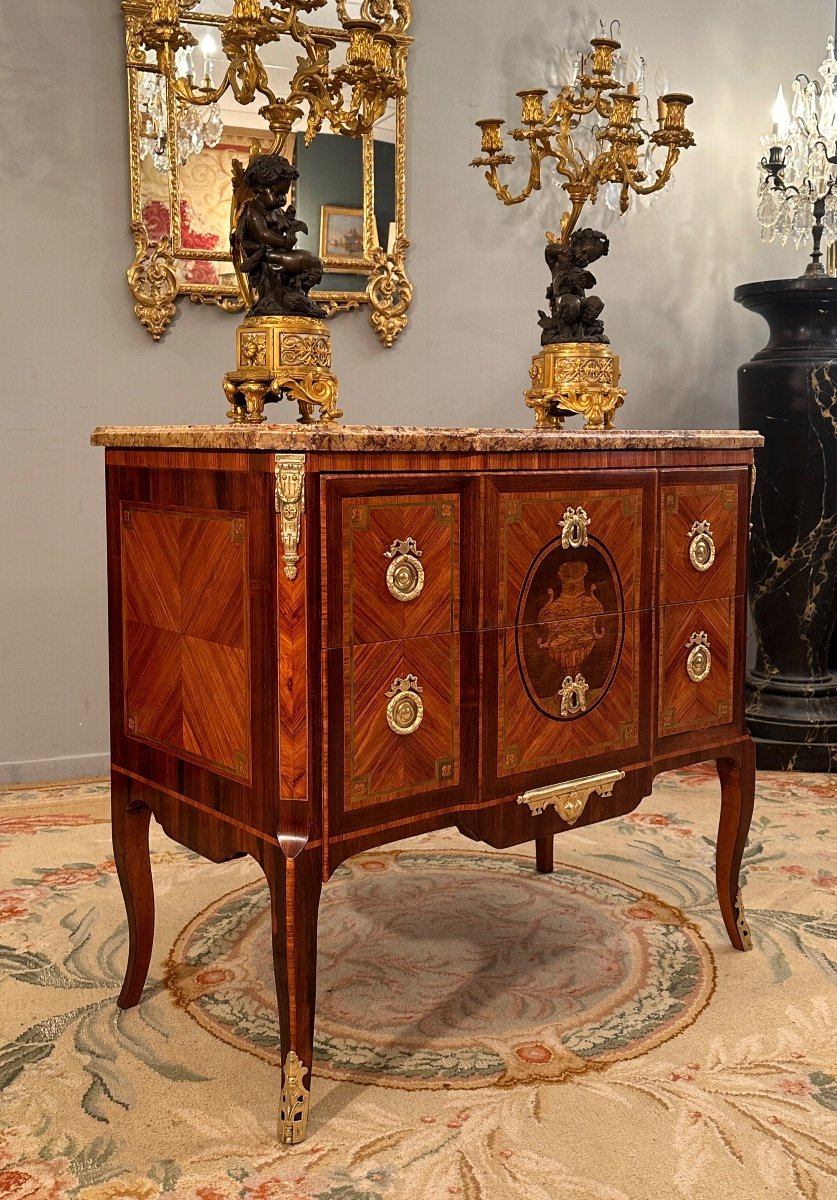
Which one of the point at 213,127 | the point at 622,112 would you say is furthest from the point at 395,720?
the point at 213,127

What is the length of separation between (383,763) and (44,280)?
8.52 feet

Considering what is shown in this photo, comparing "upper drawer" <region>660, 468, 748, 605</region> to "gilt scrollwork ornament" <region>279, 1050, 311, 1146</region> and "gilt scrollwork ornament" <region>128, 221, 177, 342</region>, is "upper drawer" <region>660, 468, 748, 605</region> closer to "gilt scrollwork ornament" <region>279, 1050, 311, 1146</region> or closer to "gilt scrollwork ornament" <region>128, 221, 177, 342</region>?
"gilt scrollwork ornament" <region>279, 1050, 311, 1146</region>

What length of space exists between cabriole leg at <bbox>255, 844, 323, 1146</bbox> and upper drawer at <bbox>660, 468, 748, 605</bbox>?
1040 millimetres

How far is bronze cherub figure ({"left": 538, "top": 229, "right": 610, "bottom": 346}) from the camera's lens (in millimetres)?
2881

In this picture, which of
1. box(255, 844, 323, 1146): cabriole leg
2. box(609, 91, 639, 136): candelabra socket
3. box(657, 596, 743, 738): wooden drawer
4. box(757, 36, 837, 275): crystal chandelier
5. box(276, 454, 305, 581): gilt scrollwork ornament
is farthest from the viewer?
Result: box(757, 36, 837, 275): crystal chandelier

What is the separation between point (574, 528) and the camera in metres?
2.40

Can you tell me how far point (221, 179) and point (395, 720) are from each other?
2668 millimetres

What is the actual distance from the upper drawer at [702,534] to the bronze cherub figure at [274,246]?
0.87 m

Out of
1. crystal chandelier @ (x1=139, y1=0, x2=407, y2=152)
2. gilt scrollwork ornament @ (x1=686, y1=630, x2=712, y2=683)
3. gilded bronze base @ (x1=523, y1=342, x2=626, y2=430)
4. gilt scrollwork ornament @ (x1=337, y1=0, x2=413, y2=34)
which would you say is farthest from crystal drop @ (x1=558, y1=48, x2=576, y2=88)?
gilt scrollwork ornament @ (x1=686, y1=630, x2=712, y2=683)

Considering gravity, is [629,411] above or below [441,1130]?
above

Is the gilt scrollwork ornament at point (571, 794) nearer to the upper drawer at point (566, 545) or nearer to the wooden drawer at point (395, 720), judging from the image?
the wooden drawer at point (395, 720)

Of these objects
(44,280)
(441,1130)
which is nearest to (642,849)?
(441,1130)

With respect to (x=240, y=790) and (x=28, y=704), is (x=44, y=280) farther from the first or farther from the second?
(x=240, y=790)

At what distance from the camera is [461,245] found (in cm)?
454
